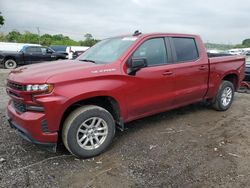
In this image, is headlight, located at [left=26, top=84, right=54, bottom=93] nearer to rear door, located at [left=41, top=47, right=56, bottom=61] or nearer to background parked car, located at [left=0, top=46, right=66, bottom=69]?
background parked car, located at [left=0, top=46, right=66, bottom=69]

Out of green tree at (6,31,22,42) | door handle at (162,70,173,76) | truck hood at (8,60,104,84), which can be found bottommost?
door handle at (162,70,173,76)

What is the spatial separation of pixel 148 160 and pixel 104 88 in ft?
4.04

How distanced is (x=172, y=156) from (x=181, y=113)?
2384 mm

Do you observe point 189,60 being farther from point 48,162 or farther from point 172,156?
point 48,162

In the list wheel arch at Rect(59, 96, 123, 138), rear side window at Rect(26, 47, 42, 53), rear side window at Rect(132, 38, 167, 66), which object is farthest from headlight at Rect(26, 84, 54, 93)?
rear side window at Rect(26, 47, 42, 53)

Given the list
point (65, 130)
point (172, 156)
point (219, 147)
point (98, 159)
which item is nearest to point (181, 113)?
point (219, 147)

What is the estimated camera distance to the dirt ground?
3537mm

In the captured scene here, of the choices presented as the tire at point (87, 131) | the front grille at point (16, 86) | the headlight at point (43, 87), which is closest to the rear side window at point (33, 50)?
the front grille at point (16, 86)

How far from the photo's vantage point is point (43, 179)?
3562 mm

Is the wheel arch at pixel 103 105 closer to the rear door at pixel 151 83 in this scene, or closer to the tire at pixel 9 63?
the rear door at pixel 151 83

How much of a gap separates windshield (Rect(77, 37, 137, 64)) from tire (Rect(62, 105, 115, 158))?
0.94 meters

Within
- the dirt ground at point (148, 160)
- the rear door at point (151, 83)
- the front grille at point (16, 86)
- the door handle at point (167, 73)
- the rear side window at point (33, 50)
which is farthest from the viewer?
the rear side window at point (33, 50)

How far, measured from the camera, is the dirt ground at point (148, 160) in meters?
3.54

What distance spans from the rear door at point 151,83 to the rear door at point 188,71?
0.21m
